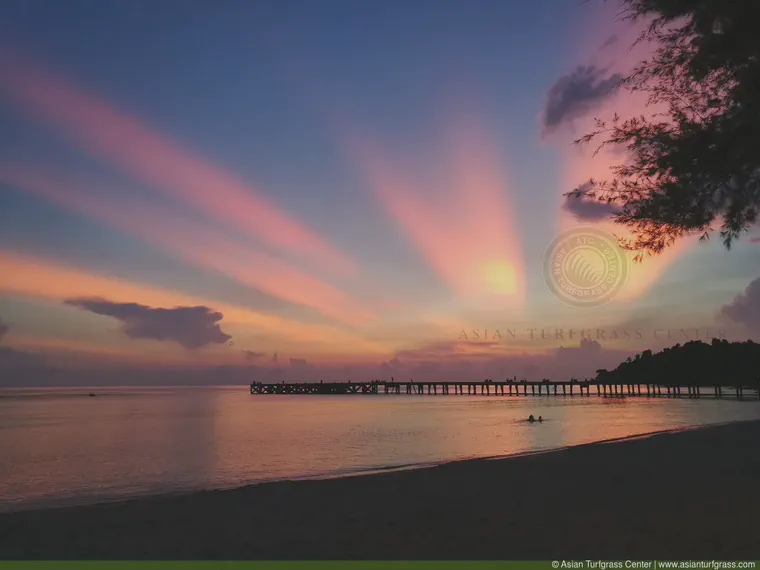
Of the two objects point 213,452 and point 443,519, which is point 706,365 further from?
point 443,519

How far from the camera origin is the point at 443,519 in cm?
1022

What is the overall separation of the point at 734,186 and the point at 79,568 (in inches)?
510

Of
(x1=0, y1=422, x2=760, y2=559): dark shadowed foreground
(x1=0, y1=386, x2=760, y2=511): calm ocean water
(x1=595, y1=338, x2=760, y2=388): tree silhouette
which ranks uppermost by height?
(x1=595, y1=338, x2=760, y2=388): tree silhouette

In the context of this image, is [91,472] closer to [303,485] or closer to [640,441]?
[303,485]

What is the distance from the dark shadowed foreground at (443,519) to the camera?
8.39 m

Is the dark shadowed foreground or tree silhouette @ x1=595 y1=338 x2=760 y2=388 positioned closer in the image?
the dark shadowed foreground

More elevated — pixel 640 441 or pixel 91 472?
pixel 640 441

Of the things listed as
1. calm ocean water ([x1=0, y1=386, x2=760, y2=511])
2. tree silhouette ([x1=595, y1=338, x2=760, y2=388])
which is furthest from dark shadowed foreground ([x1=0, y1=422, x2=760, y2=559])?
tree silhouette ([x1=595, y1=338, x2=760, y2=388])

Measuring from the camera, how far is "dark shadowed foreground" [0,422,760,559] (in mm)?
8391

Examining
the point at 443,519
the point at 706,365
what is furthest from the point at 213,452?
the point at 706,365

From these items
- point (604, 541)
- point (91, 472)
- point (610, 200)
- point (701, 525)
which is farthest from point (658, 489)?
point (91, 472)

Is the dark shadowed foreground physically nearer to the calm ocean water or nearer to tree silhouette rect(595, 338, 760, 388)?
the calm ocean water

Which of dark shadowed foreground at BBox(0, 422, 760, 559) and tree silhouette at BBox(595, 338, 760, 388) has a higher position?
tree silhouette at BBox(595, 338, 760, 388)

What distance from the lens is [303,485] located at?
1468cm
